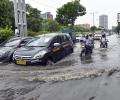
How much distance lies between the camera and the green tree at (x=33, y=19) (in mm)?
67062

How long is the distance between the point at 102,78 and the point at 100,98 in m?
3.02

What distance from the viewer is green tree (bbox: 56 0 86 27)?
184 feet

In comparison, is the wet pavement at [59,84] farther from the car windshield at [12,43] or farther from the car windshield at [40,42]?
the car windshield at [12,43]

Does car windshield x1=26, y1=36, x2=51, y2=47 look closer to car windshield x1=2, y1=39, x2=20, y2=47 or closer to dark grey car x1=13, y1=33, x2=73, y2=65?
dark grey car x1=13, y1=33, x2=73, y2=65

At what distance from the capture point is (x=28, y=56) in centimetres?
1514

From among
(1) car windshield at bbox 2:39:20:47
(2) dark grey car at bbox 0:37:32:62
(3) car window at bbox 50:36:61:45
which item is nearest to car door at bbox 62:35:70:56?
(3) car window at bbox 50:36:61:45

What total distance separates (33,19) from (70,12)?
13764 mm

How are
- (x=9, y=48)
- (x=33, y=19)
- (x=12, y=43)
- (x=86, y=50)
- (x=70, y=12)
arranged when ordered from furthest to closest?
(x=33, y=19), (x=70, y=12), (x=86, y=50), (x=12, y=43), (x=9, y=48)

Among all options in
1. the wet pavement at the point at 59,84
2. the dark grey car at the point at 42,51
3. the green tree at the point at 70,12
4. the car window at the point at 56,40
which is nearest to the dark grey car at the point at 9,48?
the dark grey car at the point at 42,51

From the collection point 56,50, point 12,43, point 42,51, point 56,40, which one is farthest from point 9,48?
point 42,51

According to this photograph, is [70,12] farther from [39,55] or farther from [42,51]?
[39,55]

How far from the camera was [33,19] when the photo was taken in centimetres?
6794

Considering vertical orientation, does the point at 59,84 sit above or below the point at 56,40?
below

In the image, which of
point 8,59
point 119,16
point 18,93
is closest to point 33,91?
point 18,93
